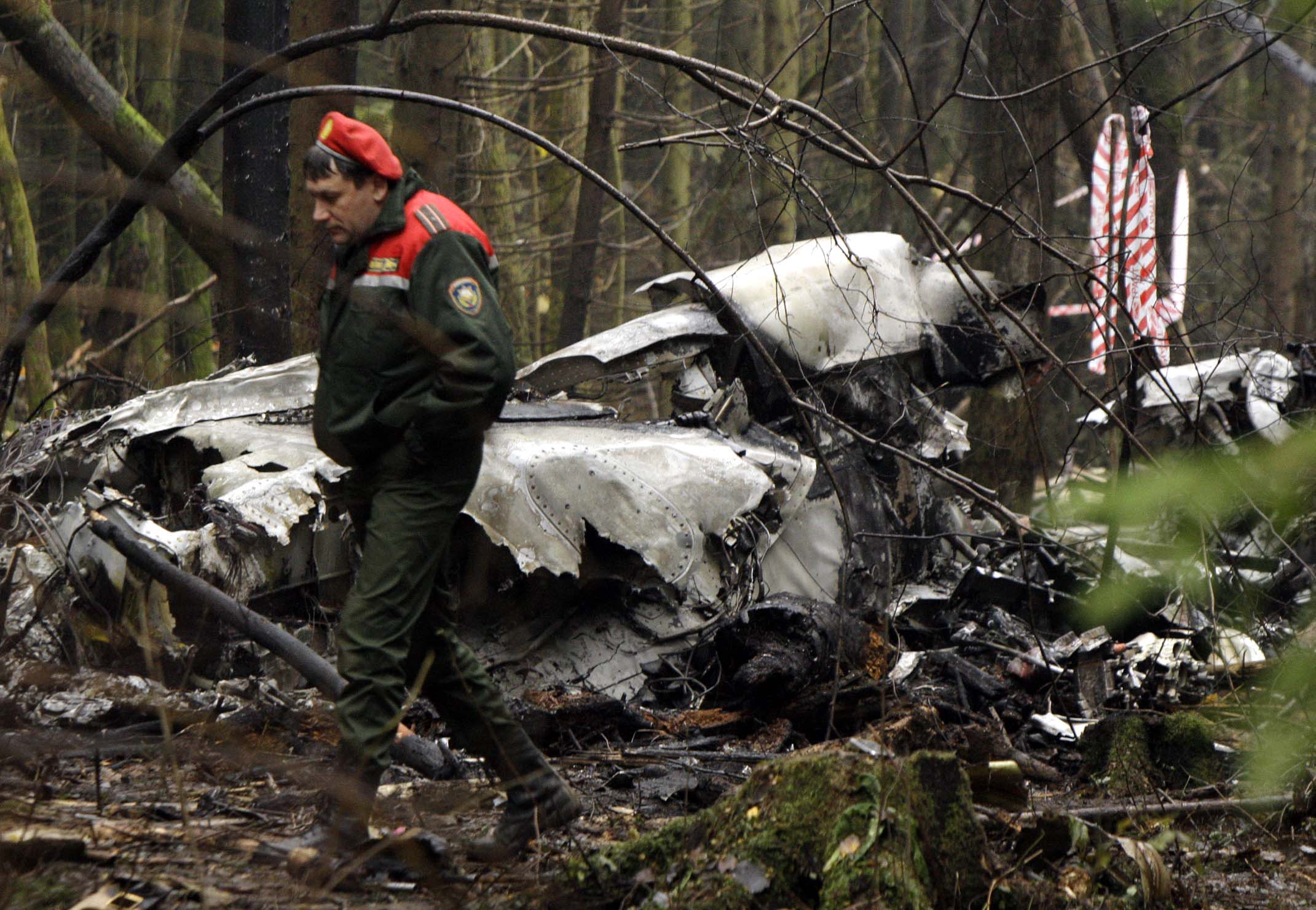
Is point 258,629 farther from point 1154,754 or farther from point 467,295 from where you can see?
point 1154,754

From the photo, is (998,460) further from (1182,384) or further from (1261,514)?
(1261,514)

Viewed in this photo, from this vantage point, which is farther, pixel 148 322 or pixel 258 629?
pixel 258 629

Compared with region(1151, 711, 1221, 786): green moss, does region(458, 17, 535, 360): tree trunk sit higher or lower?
higher

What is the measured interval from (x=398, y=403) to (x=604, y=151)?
32.0 feet

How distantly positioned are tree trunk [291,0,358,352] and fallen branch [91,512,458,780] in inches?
118

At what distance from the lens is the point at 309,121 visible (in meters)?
8.02

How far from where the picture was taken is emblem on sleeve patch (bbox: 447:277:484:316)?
3158 mm

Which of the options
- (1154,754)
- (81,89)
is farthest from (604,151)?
(1154,754)

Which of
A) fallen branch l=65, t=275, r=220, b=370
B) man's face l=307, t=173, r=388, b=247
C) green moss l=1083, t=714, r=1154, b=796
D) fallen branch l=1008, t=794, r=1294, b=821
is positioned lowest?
green moss l=1083, t=714, r=1154, b=796

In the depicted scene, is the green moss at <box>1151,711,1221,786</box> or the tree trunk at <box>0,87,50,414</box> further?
the tree trunk at <box>0,87,50,414</box>

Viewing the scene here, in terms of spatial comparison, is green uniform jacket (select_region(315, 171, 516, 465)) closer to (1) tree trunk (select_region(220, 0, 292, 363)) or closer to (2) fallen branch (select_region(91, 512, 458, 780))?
(2) fallen branch (select_region(91, 512, 458, 780))

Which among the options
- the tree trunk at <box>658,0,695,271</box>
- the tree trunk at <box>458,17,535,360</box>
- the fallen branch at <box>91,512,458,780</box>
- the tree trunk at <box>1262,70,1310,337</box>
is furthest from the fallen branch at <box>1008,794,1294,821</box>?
the tree trunk at <box>1262,70,1310,337</box>

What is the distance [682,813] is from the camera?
406 centimetres

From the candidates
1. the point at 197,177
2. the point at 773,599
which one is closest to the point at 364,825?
the point at 773,599
